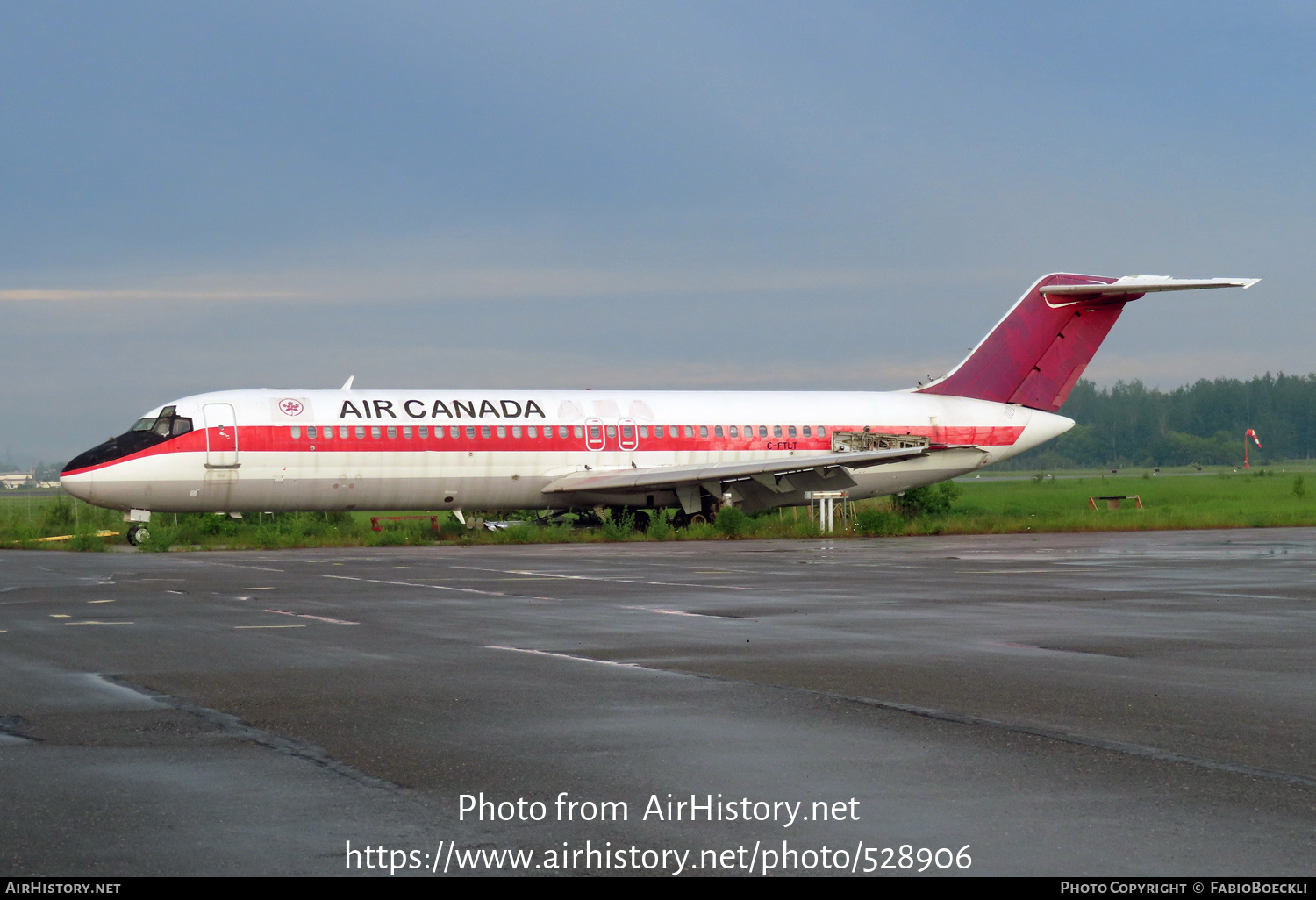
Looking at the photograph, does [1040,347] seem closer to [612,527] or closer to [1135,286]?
[1135,286]

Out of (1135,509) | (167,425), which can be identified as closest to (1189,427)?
(1135,509)

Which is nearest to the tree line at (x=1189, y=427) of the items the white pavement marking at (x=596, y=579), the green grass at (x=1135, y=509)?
the green grass at (x=1135, y=509)

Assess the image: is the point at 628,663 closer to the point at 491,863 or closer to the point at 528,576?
the point at 491,863

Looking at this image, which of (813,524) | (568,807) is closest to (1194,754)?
(568,807)

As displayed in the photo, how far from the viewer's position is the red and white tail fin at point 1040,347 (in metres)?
41.5

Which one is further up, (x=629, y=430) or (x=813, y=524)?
(x=629, y=430)

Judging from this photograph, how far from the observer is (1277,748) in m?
7.28

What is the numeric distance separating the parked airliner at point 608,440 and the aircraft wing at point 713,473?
7cm

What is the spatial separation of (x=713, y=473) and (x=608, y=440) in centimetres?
334

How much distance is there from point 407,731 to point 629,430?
2984cm

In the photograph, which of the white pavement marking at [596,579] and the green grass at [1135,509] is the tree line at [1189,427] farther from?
the white pavement marking at [596,579]

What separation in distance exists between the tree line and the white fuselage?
113 m

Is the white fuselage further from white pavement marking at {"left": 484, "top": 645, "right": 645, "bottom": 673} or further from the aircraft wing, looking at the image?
white pavement marking at {"left": 484, "top": 645, "right": 645, "bottom": 673}

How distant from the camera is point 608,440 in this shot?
37.5 metres
